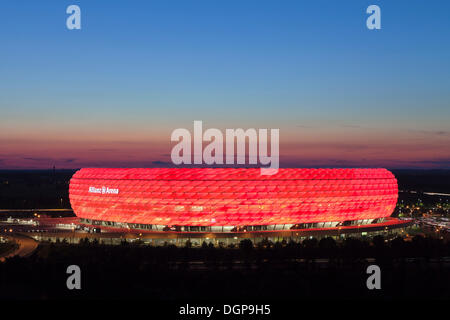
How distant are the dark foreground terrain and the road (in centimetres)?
272

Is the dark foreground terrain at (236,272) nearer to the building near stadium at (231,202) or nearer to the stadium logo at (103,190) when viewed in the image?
the building near stadium at (231,202)

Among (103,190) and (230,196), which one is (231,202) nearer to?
(230,196)

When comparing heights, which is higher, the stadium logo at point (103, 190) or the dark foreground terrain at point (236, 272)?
the stadium logo at point (103, 190)

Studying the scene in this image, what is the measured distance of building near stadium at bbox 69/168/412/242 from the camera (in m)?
85.2

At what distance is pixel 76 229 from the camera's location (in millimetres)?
91625

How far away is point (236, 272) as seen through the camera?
180 ft

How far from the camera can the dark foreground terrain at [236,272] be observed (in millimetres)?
48250

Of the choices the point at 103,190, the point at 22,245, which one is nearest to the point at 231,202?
the point at 103,190

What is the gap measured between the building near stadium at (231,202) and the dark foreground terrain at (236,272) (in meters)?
15.3

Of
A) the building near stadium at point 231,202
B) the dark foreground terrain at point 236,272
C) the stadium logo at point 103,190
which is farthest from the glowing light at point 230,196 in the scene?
the dark foreground terrain at point 236,272

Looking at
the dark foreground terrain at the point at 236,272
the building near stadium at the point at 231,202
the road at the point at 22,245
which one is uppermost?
the building near stadium at the point at 231,202

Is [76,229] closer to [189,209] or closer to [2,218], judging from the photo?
[189,209]

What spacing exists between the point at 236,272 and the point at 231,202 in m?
30.7
